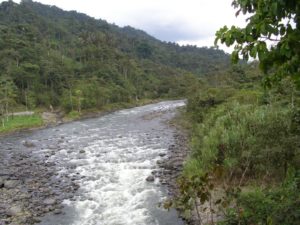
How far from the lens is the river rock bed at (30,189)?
17.7 metres

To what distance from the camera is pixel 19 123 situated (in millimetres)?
48969

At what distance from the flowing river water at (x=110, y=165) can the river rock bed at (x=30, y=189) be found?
656 millimetres

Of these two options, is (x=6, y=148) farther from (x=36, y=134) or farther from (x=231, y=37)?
(x=231, y=37)

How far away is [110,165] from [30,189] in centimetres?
627

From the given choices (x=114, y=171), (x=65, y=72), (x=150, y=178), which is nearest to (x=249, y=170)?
(x=150, y=178)

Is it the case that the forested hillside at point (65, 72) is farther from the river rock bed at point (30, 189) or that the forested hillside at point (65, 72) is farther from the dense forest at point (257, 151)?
the dense forest at point (257, 151)

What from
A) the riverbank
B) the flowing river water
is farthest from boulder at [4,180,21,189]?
the riverbank

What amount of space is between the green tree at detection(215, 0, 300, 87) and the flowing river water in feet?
33.0

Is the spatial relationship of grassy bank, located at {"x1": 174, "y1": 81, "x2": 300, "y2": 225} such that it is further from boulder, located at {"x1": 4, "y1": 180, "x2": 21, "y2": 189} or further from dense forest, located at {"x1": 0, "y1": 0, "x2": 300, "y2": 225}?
boulder, located at {"x1": 4, "y1": 180, "x2": 21, "y2": 189}

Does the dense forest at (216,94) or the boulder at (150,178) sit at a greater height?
the dense forest at (216,94)

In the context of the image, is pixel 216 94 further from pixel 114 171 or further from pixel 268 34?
pixel 268 34

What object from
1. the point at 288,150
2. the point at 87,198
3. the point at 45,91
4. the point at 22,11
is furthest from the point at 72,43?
the point at 288,150

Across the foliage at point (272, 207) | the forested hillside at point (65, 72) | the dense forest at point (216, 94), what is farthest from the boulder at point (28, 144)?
the foliage at point (272, 207)

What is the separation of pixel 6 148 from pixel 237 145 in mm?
25436
